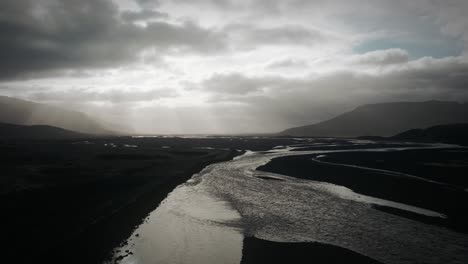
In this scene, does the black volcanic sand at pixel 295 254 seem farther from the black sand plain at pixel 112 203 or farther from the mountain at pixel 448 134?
the mountain at pixel 448 134

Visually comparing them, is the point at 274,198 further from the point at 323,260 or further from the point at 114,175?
the point at 114,175

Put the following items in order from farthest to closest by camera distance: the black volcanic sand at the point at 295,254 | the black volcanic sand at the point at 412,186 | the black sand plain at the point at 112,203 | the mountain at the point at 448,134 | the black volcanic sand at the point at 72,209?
the mountain at the point at 448,134
the black volcanic sand at the point at 412,186
the black sand plain at the point at 112,203
the black volcanic sand at the point at 72,209
the black volcanic sand at the point at 295,254

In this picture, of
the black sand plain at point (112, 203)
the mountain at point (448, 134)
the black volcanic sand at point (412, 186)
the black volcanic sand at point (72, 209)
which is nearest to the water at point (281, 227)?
the black sand plain at point (112, 203)

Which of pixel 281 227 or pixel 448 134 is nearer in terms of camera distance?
pixel 281 227

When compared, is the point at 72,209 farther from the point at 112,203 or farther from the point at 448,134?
the point at 448,134

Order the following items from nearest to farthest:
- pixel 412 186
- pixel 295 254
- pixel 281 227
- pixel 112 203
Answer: pixel 295 254
pixel 281 227
pixel 112 203
pixel 412 186

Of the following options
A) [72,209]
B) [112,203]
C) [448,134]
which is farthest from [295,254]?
[448,134]
